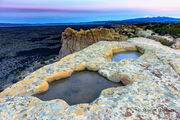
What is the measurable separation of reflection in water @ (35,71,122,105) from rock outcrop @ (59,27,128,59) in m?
12.4

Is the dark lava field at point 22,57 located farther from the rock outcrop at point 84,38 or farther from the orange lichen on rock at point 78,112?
the orange lichen on rock at point 78,112

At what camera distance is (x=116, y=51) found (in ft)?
35.7

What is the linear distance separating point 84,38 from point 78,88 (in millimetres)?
13976

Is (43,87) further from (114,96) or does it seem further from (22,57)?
(22,57)

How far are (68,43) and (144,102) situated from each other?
16844 millimetres

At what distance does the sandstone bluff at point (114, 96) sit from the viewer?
3547mm

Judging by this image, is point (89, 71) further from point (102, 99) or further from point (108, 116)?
point (108, 116)

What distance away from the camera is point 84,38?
18.3 meters

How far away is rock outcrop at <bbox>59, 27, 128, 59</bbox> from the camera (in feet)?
59.5

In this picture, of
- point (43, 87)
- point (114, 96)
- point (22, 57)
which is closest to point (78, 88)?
point (43, 87)

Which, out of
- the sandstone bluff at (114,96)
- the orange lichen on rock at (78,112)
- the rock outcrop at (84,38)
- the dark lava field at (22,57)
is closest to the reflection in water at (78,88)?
the sandstone bluff at (114,96)

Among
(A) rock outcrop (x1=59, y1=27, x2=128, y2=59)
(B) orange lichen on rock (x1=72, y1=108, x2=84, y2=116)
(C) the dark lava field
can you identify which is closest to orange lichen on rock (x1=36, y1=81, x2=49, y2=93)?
(B) orange lichen on rock (x1=72, y1=108, x2=84, y2=116)

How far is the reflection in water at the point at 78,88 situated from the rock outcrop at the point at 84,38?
12.4m

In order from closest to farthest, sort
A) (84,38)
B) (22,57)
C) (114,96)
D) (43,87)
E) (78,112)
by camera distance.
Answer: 1. (78,112)
2. (114,96)
3. (43,87)
4. (84,38)
5. (22,57)
